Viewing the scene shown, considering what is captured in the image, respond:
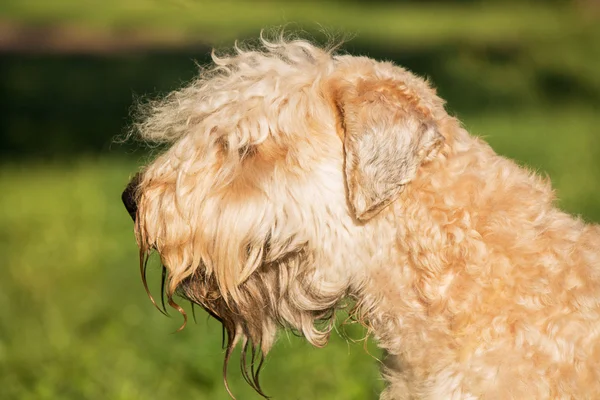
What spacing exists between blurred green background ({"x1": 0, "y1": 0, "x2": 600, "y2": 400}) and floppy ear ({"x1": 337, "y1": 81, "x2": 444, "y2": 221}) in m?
0.88

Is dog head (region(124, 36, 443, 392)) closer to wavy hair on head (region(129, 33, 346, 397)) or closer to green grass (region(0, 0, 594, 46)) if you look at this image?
wavy hair on head (region(129, 33, 346, 397))

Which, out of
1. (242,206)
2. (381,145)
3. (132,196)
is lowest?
(132,196)

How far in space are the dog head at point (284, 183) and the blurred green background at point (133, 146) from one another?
0.94 m

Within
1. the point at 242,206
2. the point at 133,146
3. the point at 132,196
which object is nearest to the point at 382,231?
the point at 242,206

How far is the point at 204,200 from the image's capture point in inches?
129

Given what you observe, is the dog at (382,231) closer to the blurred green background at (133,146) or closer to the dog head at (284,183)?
the dog head at (284,183)

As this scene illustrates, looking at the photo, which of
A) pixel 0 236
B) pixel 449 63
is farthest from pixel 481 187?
pixel 449 63

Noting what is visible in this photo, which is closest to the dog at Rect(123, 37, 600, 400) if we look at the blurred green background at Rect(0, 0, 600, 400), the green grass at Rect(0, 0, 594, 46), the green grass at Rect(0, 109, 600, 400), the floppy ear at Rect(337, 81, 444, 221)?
the floppy ear at Rect(337, 81, 444, 221)

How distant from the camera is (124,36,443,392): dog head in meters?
3.19

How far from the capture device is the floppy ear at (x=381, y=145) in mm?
3129

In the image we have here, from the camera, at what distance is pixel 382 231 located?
10.6ft

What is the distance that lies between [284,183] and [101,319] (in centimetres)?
387

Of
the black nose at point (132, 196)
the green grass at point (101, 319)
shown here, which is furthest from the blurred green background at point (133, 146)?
the black nose at point (132, 196)

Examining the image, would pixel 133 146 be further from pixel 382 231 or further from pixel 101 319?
pixel 382 231
